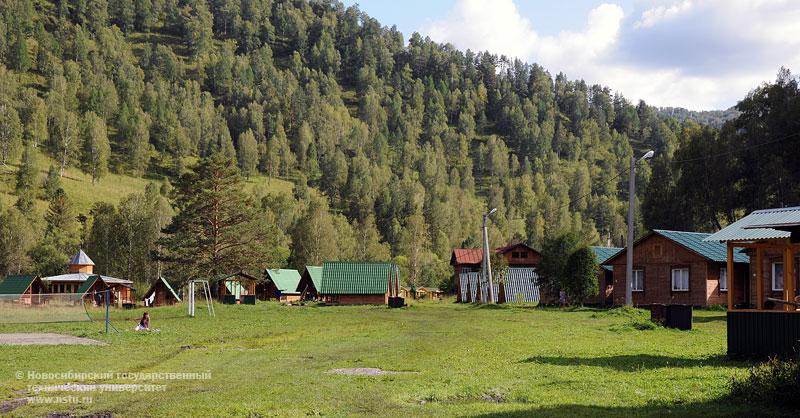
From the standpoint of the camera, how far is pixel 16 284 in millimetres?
73375

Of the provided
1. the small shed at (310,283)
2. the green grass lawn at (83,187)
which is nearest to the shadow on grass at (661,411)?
the small shed at (310,283)

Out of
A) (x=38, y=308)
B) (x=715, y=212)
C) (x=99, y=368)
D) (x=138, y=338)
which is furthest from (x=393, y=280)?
(x=99, y=368)

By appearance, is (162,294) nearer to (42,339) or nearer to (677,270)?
(677,270)

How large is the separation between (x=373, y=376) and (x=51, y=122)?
17532 centimetres

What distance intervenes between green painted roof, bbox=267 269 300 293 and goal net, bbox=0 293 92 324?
47678 mm

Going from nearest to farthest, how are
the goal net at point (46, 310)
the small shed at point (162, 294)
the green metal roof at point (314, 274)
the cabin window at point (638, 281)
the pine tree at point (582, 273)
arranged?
1. the goal net at point (46, 310)
2. the pine tree at point (582, 273)
3. the cabin window at point (638, 281)
4. the small shed at point (162, 294)
5. the green metal roof at point (314, 274)

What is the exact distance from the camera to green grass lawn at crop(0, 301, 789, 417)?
12.3m

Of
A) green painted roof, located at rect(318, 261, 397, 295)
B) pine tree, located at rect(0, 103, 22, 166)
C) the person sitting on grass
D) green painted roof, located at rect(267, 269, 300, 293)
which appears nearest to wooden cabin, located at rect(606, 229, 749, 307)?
green painted roof, located at rect(318, 261, 397, 295)

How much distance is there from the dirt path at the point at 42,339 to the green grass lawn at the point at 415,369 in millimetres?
872

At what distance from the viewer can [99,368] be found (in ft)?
59.0

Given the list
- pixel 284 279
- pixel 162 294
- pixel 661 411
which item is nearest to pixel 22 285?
pixel 162 294

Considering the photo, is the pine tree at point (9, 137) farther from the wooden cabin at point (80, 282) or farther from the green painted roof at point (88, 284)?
the green painted roof at point (88, 284)

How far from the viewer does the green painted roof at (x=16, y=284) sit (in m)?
72.3

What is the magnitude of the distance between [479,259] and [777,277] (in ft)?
164
